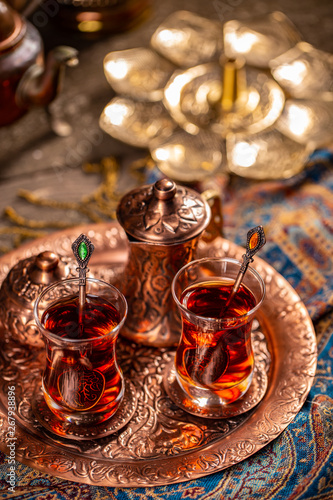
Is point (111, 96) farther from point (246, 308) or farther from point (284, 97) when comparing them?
point (246, 308)

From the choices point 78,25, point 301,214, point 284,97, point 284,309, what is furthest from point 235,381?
point 78,25

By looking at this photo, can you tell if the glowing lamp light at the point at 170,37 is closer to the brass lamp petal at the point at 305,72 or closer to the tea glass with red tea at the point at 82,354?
the brass lamp petal at the point at 305,72

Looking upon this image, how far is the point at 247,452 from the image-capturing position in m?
0.82

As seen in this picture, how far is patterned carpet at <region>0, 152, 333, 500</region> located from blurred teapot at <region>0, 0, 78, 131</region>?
1.60ft

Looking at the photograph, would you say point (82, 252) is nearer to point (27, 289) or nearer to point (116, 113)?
point (27, 289)

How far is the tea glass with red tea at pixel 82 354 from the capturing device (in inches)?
30.5

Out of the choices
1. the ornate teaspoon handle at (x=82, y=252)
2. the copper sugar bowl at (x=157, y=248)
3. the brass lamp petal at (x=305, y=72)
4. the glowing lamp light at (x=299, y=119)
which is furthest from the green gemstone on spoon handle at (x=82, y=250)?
the brass lamp petal at (x=305, y=72)

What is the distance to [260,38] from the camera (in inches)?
71.9

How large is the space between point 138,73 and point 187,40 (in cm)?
21

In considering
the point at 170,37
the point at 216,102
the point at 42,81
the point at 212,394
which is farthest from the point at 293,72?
the point at 212,394

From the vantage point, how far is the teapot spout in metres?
1.43

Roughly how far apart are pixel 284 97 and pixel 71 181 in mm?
604

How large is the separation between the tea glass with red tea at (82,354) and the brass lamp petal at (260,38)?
3.82ft

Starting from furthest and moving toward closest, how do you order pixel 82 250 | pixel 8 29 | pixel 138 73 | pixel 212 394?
pixel 138 73 < pixel 8 29 < pixel 212 394 < pixel 82 250
